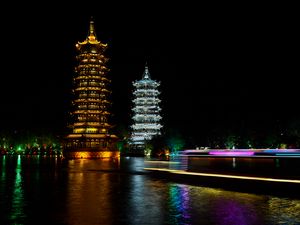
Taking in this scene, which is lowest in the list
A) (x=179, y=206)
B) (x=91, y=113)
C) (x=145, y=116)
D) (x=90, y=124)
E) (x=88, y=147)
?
(x=179, y=206)

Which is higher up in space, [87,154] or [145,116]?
[145,116]

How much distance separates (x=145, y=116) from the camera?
305 ft

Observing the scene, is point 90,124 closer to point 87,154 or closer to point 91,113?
point 91,113

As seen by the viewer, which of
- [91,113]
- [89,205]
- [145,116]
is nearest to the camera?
[89,205]

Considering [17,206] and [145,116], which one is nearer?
[17,206]

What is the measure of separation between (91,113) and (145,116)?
2412cm

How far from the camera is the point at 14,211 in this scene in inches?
408

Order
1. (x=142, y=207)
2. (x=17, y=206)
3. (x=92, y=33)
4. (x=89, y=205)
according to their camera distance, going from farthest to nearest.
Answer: (x=92, y=33), (x=89, y=205), (x=17, y=206), (x=142, y=207)

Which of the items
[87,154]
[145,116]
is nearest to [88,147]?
[87,154]

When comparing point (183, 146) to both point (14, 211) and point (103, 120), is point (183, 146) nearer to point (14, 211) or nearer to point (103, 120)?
point (103, 120)

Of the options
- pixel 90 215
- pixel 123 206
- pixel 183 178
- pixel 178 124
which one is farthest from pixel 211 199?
pixel 178 124

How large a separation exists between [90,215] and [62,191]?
18.6ft

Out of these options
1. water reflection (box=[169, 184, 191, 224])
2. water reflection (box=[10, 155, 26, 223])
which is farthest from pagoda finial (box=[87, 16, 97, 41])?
water reflection (box=[169, 184, 191, 224])

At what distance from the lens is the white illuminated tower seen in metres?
92.2
